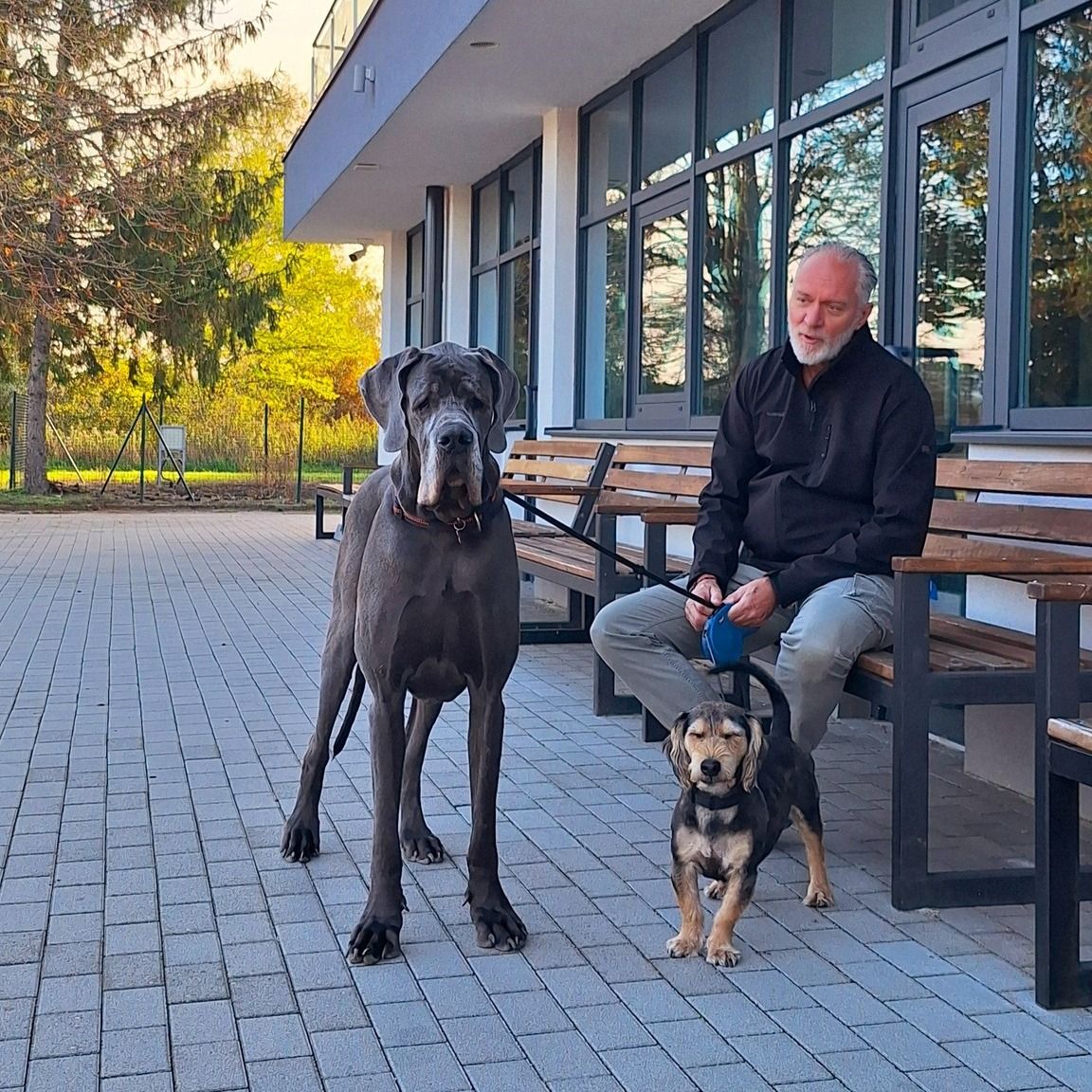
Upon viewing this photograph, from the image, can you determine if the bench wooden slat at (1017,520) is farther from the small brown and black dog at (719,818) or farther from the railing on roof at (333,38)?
the railing on roof at (333,38)

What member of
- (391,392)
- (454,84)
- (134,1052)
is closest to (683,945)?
(134,1052)

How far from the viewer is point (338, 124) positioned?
15.9 meters

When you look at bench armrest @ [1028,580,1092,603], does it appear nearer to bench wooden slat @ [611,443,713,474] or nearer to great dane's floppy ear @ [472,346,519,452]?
great dane's floppy ear @ [472,346,519,452]

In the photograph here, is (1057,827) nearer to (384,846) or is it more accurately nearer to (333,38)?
(384,846)

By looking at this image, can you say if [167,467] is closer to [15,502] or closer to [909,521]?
[15,502]

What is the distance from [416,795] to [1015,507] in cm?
227

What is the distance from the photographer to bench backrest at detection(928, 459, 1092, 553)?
15.4 feet

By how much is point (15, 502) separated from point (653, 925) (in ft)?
69.2

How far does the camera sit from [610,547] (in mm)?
6699

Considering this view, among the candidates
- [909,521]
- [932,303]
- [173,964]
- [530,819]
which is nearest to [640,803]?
[530,819]

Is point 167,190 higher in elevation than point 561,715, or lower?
higher

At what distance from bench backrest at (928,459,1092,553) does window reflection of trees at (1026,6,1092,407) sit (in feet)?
1.79

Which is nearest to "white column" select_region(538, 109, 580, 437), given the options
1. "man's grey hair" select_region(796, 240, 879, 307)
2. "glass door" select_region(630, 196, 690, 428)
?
"glass door" select_region(630, 196, 690, 428)

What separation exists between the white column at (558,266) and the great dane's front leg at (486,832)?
883cm
